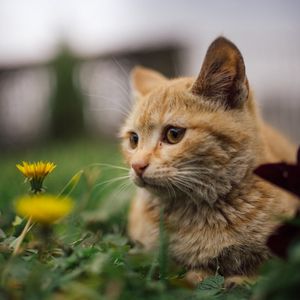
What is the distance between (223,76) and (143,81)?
2.78 feet

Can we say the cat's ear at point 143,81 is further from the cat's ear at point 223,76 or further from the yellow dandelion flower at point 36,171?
the yellow dandelion flower at point 36,171

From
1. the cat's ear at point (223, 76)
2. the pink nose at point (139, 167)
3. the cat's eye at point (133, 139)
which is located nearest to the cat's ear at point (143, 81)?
the cat's eye at point (133, 139)

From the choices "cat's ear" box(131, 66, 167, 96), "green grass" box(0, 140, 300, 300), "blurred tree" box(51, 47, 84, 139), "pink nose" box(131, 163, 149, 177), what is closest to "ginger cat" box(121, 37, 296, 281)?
"pink nose" box(131, 163, 149, 177)

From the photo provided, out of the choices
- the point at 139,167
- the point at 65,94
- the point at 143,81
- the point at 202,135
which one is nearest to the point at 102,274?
the point at 139,167

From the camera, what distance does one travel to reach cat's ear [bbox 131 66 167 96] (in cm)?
274

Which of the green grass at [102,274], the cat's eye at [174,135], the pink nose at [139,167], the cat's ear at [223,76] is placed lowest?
the green grass at [102,274]

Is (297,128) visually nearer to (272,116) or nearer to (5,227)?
A: (272,116)

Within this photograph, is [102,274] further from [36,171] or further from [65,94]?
[65,94]

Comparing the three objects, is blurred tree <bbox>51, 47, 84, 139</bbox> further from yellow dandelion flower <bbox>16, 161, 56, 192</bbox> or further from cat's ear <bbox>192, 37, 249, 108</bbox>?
yellow dandelion flower <bbox>16, 161, 56, 192</bbox>

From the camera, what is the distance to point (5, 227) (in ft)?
7.75

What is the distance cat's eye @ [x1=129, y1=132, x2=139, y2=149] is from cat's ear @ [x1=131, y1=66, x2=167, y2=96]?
0.37 meters

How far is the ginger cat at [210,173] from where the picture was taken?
1.97 m

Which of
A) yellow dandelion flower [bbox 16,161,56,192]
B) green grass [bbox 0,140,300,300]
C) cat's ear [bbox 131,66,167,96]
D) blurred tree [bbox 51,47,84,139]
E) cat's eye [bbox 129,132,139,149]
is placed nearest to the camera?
green grass [bbox 0,140,300,300]

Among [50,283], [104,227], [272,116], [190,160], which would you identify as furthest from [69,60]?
[50,283]
